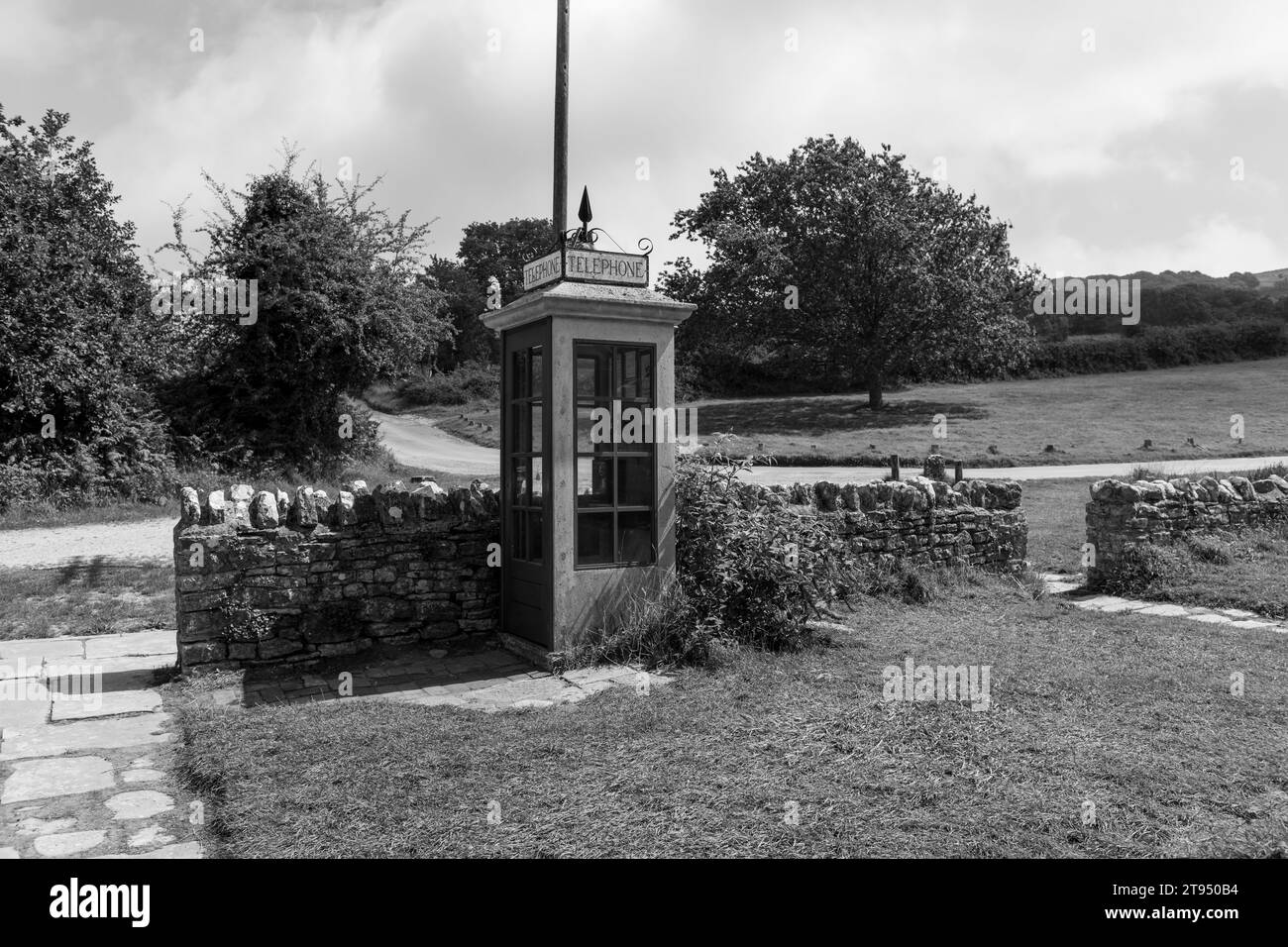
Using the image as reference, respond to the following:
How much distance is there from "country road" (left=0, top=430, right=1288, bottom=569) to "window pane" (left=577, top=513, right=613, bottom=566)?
6.15 metres

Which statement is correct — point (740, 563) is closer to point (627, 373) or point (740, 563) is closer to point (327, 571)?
point (627, 373)

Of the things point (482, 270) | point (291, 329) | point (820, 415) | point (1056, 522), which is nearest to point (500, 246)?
point (482, 270)

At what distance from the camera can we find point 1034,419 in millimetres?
28812

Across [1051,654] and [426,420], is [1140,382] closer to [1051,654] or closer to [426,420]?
[426,420]

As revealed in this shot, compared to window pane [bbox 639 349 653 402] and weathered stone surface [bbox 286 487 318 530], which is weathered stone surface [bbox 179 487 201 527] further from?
window pane [bbox 639 349 653 402]

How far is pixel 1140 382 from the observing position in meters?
37.3

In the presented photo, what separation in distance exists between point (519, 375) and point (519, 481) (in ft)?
2.53

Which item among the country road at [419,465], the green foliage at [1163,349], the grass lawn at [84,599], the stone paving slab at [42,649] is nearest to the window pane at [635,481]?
the stone paving slab at [42,649]

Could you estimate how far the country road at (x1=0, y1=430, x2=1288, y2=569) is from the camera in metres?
10.5

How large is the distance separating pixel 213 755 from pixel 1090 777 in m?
4.06

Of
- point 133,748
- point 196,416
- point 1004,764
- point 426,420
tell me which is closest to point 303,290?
point 196,416

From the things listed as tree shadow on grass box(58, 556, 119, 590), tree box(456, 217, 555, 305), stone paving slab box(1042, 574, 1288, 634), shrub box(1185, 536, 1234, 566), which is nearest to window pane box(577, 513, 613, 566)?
stone paving slab box(1042, 574, 1288, 634)

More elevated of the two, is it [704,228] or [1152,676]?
[704,228]

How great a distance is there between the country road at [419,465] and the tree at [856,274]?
9.44 m
